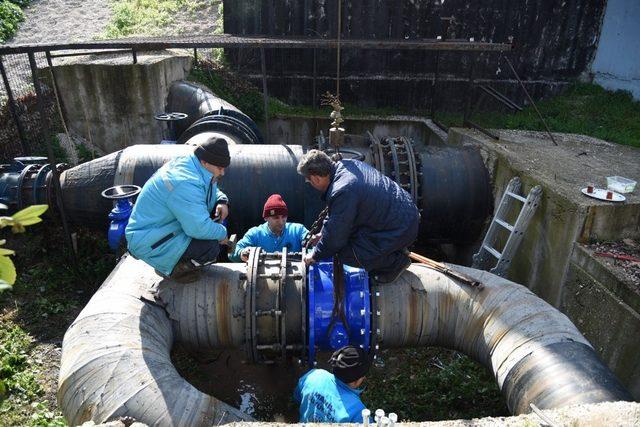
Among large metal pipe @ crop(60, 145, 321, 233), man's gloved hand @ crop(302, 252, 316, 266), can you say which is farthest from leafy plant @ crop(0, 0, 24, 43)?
man's gloved hand @ crop(302, 252, 316, 266)

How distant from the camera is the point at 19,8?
1291 centimetres

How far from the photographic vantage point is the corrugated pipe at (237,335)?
302cm

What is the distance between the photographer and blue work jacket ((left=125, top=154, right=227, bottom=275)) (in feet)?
11.2

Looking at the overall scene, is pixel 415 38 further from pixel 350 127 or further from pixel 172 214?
pixel 172 214

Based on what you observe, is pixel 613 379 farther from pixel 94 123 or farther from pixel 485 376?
pixel 94 123

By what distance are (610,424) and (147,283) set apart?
3.46m

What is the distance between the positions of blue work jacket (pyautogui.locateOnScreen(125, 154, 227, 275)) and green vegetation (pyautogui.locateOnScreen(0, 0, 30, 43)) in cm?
1107

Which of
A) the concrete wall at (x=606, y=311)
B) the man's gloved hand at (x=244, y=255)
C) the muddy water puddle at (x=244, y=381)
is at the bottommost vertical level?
the muddy water puddle at (x=244, y=381)

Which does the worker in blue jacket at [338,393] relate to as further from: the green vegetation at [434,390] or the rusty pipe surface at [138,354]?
the green vegetation at [434,390]

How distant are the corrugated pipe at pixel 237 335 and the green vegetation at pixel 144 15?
10.2 meters

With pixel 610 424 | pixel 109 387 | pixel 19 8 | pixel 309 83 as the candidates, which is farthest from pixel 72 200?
pixel 19 8

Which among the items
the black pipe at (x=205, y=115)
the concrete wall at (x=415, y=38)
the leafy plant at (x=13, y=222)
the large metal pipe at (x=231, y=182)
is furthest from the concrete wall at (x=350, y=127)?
the leafy plant at (x=13, y=222)

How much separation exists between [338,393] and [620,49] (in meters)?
11.8

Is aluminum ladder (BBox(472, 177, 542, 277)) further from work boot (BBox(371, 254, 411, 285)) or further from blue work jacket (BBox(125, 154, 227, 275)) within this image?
blue work jacket (BBox(125, 154, 227, 275))
